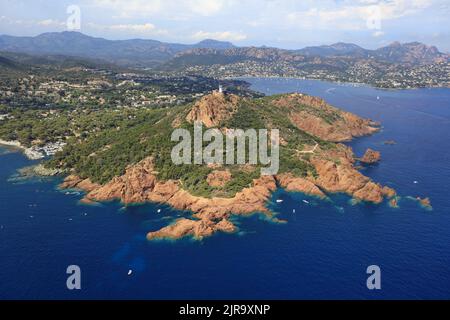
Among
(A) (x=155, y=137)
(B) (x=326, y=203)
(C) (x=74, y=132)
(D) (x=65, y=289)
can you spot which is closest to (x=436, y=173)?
(B) (x=326, y=203)

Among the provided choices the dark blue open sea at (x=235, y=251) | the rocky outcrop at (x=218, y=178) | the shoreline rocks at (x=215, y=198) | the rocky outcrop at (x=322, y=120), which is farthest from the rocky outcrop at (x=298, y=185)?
the rocky outcrop at (x=322, y=120)

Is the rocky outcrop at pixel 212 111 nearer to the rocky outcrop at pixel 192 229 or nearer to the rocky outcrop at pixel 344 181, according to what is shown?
the rocky outcrop at pixel 344 181

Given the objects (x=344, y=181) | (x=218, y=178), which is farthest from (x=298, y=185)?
(x=218, y=178)

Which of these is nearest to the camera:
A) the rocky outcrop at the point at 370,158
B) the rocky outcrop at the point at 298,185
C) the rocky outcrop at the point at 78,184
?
the rocky outcrop at the point at 298,185

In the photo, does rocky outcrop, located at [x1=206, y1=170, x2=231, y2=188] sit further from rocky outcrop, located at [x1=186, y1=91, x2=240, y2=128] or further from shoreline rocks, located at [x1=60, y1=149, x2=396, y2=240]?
rocky outcrop, located at [x1=186, y1=91, x2=240, y2=128]

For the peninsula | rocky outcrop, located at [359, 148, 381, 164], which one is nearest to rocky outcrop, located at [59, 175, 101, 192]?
the peninsula

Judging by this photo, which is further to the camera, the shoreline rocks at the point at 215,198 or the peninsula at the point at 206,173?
the peninsula at the point at 206,173

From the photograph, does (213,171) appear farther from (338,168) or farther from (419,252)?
(419,252)
